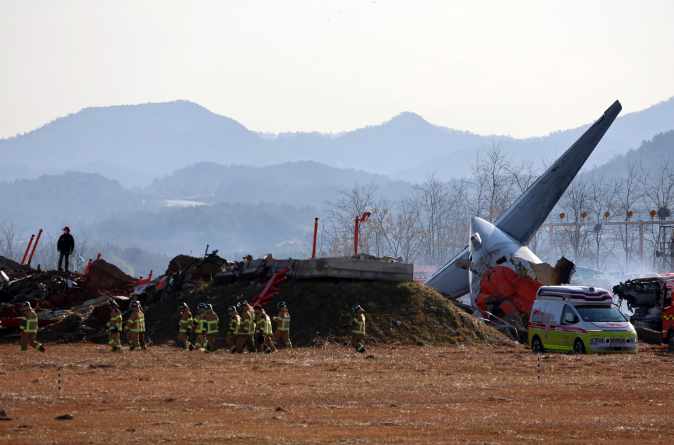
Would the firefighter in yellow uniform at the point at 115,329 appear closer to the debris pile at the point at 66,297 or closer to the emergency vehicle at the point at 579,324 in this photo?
the debris pile at the point at 66,297

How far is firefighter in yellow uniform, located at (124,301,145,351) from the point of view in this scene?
75.5 feet

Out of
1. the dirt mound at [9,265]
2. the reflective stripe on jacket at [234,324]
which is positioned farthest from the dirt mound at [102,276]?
the reflective stripe on jacket at [234,324]

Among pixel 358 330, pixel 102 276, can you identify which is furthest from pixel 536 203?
pixel 102 276

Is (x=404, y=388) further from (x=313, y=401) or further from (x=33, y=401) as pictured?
(x=33, y=401)

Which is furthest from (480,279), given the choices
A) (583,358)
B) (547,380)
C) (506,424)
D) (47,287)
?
(506,424)

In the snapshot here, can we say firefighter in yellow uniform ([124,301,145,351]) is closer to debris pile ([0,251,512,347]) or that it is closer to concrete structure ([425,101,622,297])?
debris pile ([0,251,512,347])

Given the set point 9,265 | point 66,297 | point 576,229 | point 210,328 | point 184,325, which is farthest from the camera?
point 576,229

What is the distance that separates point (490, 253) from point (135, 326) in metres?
18.3

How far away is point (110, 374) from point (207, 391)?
3668mm

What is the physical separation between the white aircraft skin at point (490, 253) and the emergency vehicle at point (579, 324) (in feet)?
28.5

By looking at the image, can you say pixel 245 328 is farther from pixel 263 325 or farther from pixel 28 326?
pixel 28 326

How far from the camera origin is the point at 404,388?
15.7 metres

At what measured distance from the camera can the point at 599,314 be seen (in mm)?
23203

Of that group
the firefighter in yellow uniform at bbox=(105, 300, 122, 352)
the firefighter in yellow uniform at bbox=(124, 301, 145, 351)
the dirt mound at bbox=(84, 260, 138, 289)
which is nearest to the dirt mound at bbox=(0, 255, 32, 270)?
the dirt mound at bbox=(84, 260, 138, 289)
